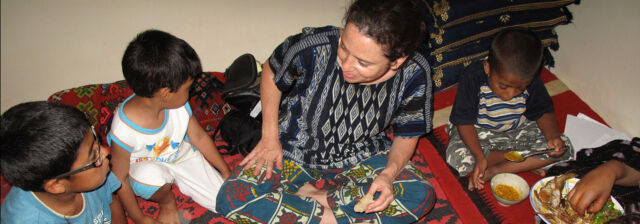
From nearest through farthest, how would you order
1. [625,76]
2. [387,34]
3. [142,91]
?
[387,34] < [142,91] < [625,76]

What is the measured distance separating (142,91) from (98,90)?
853mm

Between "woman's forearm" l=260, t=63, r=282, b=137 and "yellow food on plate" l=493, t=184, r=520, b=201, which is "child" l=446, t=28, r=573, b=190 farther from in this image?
"woman's forearm" l=260, t=63, r=282, b=137

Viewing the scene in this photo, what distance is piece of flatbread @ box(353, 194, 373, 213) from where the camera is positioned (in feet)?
5.04

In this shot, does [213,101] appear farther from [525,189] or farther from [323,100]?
[525,189]

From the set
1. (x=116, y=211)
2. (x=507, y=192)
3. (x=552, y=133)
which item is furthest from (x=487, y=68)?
(x=116, y=211)

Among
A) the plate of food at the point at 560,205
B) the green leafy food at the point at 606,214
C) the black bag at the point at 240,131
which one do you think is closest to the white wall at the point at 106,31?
the black bag at the point at 240,131

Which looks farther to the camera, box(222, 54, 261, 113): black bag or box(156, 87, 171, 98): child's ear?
box(222, 54, 261, 113): black bag

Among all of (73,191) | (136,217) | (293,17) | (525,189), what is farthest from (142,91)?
(525,189)

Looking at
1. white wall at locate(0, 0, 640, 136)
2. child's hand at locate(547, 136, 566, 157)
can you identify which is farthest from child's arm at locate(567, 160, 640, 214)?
white wall at locate(0, 0, 640, 136)

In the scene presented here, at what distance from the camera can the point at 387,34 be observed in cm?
122

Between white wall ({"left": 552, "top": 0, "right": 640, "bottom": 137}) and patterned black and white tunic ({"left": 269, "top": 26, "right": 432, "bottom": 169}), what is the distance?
1660 mm

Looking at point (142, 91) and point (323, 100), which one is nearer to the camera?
point (142, 91)

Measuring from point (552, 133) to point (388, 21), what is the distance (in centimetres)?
140

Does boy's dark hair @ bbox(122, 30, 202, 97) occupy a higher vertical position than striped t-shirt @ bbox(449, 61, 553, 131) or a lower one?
higher
